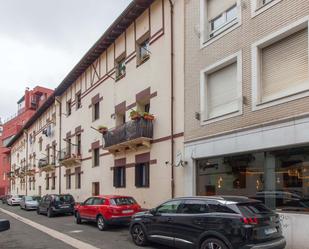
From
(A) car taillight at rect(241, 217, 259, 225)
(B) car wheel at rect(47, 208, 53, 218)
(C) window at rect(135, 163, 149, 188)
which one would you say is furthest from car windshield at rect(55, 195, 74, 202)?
(A) car taillight at rect(241, 217, 259, 225)

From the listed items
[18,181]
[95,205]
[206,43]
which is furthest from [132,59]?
[18,181]

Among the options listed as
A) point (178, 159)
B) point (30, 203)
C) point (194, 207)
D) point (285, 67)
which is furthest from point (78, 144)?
point (194, 207)

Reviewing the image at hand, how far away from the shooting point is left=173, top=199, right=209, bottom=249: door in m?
10.0

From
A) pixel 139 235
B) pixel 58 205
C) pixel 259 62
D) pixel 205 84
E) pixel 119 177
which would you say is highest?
pixel 259 62

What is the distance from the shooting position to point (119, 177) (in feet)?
76.9

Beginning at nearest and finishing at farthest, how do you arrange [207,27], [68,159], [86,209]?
[207,27] < [86,209] < [68,159]

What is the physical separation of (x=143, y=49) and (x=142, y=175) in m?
6.79

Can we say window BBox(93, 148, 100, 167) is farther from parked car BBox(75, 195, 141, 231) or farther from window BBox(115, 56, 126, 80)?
parked car BBox(75, 195, 141, 231)

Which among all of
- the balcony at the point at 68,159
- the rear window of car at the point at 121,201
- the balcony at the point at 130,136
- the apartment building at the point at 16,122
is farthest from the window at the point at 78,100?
the apartment building at the point at 16,122

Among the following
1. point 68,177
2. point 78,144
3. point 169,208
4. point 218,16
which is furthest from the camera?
point 68,177

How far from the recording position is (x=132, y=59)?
22.4m

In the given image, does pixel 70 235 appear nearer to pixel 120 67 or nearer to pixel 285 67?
pixel 285 67

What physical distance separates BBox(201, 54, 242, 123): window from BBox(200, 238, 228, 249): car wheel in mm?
5489

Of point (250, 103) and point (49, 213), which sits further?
point (49, 213)
